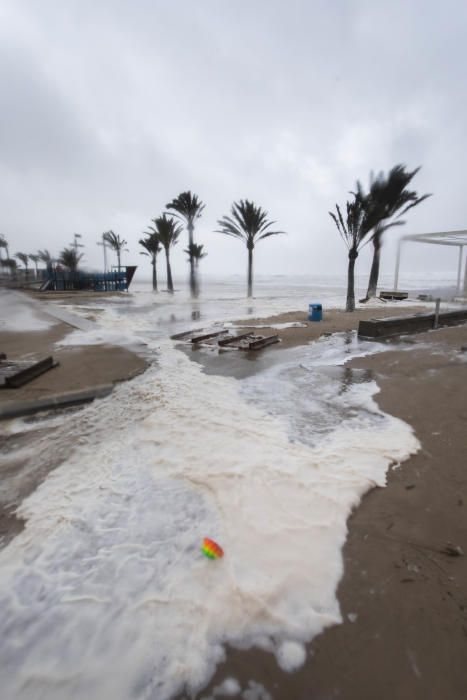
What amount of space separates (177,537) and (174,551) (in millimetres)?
120

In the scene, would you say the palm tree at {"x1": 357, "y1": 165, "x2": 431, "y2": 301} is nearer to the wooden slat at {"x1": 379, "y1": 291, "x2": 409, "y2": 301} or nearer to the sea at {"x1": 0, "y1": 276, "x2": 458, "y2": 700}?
the wooden slat at {"x1": 379, "y1": 291, "x2": 409, "y2": 301}

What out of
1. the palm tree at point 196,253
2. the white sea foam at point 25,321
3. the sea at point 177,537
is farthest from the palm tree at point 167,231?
the sea at point 177,537

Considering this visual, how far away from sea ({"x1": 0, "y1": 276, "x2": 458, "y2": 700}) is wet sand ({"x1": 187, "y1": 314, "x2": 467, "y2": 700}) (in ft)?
0.23

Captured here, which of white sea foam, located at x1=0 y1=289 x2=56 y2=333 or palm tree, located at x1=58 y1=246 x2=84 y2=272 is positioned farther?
palm tree, located at x1=58 y1=246 x2=84 y2=272

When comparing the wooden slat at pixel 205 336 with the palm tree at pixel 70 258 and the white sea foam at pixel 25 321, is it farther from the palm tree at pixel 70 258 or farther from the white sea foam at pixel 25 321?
the palm tree at pixel 70 258

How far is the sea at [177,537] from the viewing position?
158 cm

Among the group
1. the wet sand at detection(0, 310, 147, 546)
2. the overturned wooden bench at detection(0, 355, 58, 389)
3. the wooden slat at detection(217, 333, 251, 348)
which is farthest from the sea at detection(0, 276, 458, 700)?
the wooden slat at detection(217, 333, 251, 348)

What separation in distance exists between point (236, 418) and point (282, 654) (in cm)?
262

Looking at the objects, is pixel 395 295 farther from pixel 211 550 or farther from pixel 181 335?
pixel 211 550

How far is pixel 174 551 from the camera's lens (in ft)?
7.16

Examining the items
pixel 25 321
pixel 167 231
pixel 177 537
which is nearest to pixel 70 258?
pixel 167 231

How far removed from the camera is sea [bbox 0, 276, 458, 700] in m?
1.58

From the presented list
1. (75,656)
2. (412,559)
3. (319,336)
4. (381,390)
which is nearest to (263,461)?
(412,559)

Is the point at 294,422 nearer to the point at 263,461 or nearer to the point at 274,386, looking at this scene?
the point at 263,461
